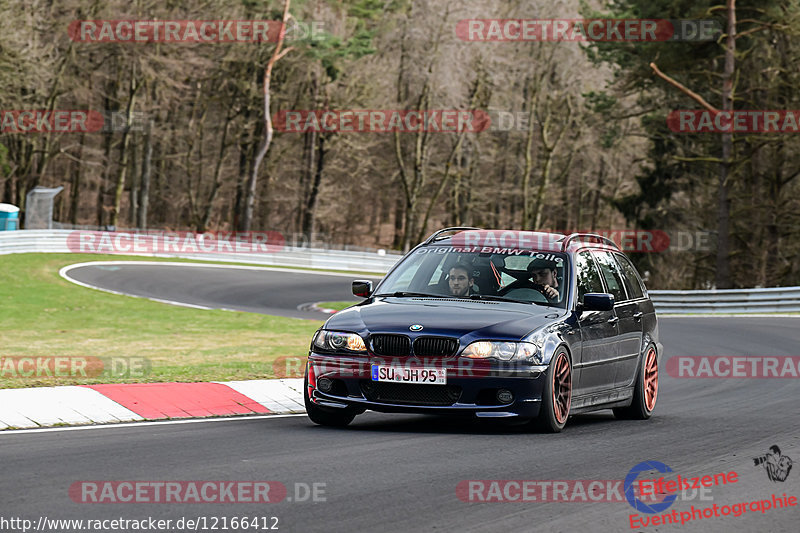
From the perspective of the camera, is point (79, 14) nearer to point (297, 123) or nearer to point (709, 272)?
point (297, 123)

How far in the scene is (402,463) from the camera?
7.64m

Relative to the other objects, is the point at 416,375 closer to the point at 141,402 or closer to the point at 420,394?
the point at 420,394

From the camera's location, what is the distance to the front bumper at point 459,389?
8.98 meters

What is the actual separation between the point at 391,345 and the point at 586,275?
8.34ft

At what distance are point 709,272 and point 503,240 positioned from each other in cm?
4314

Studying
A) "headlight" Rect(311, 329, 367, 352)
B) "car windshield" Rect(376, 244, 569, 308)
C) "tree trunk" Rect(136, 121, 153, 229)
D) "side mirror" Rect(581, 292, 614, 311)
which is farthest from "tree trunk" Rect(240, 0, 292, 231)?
"headlight" Rect(311, 329, 367, 352)

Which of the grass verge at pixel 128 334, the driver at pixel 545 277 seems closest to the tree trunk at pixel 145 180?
the grass verge at pixel 128 334

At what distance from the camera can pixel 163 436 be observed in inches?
343

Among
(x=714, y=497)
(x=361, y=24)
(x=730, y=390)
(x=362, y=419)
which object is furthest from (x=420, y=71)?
(x=714, y=497)

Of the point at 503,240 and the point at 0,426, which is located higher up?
the point at 503,240

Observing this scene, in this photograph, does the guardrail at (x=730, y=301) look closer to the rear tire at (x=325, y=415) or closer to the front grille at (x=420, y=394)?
the rear tire at (x=325, y=415)

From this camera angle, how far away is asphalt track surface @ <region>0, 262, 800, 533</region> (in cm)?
595

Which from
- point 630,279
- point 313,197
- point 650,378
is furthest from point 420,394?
point 313,197

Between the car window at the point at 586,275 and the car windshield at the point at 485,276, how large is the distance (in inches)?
7.7
